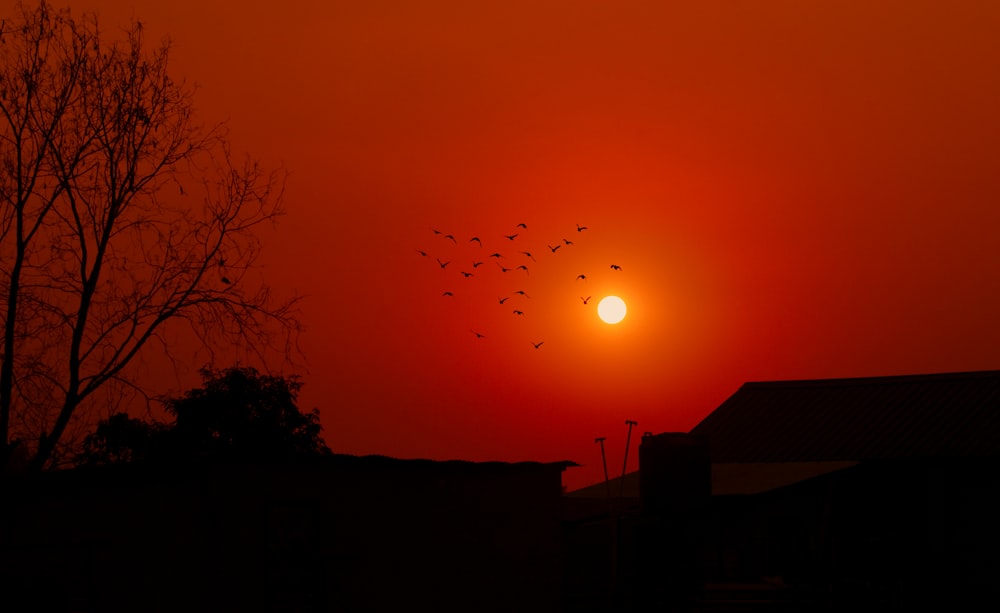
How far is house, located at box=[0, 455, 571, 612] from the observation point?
14039mm

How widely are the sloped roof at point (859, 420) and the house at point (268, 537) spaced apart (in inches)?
513

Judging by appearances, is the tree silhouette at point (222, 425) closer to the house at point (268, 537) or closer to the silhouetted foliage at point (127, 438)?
the silhouetted foliage at point (127, 438)

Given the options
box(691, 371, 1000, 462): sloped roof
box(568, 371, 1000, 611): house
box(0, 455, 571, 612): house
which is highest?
box(691, 371, 1000, 462): sloped roof

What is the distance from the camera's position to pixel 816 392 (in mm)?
31953

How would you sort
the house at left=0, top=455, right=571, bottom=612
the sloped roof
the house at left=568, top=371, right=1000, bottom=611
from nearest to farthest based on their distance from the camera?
the house at left=0, top=455, right=571, bottom=612 < the house at left=568, top=371, right=1000, bottom=611 < the sloped roof

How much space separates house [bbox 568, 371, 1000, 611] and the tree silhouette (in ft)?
28.6

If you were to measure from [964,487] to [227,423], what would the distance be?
749 inches

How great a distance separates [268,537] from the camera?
14.4 m

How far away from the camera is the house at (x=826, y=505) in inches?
853

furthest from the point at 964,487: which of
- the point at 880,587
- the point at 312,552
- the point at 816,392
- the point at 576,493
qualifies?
the point at 312,552

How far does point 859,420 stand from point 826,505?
7.34 meters

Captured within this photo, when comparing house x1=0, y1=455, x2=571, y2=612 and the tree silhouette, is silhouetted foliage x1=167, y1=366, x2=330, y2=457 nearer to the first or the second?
the tree silhouette

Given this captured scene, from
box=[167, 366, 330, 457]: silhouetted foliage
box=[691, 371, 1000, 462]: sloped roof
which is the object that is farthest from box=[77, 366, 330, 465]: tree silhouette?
box=[691, 371, 1000, 462]: sloped roof

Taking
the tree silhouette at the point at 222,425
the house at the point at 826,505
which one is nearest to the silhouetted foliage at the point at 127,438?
the tree silhouette at the point at 222,425
